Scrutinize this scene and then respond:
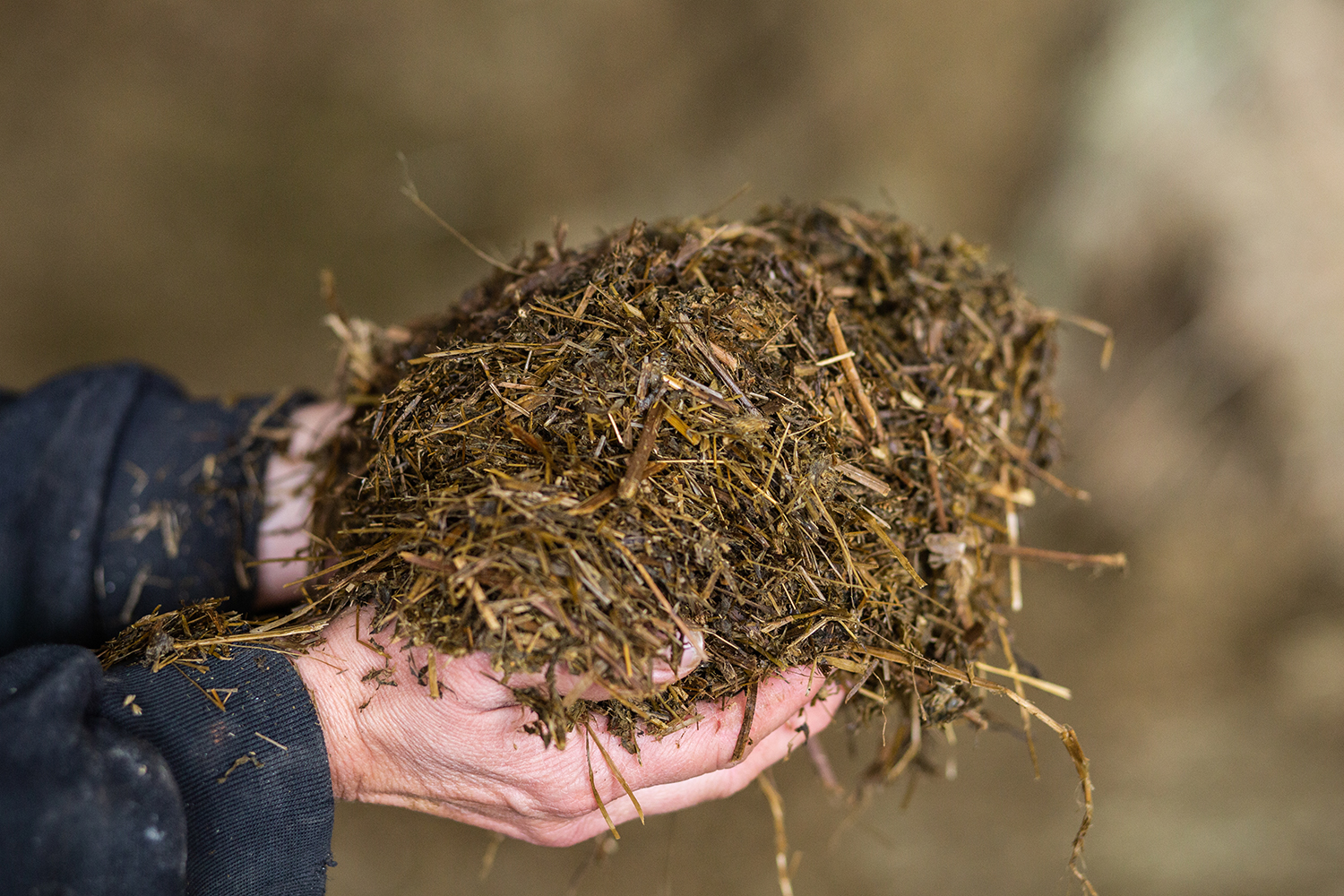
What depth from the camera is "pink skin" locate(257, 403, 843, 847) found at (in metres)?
1.00

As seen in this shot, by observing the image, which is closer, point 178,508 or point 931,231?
point 178,508

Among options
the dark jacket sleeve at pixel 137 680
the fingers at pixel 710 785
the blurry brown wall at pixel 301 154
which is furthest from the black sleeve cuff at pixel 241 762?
the blurry brown wall at pixel 301 154

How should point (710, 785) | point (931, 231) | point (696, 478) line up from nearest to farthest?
1. point (696, 478)
2. point (710, 785)
3. point (931, 231)

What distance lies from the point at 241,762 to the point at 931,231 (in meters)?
1.76

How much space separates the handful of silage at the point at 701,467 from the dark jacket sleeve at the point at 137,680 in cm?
26

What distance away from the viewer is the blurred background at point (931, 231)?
233cm

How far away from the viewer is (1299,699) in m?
2.52

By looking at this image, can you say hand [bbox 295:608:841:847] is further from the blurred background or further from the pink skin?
the blurred background

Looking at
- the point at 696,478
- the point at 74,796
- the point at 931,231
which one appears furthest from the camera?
the point at 931,231

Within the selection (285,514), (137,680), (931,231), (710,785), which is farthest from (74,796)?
(931,231)

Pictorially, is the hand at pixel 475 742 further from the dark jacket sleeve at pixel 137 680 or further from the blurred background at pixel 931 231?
the blurred background at pixel 931 231

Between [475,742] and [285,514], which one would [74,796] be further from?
[285,514]

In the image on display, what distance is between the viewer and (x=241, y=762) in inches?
38.8

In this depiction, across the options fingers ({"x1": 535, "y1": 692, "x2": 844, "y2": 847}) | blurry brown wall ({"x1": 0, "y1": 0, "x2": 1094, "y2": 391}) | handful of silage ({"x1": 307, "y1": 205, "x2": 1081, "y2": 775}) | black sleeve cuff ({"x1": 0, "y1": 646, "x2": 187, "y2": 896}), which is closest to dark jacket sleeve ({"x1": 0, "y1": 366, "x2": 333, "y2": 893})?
black sleeve cuff ({"x1": 0, "y1": 646, "x2": 187, "y2": 896})
